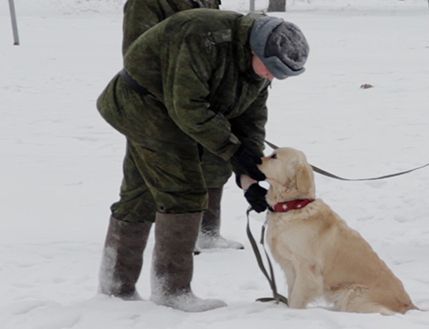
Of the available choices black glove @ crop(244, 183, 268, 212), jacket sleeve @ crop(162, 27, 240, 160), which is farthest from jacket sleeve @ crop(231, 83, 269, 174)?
jacket sleeve @ crop(162, 27, 240, 160)

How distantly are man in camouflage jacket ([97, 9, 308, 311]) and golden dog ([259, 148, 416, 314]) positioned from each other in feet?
0.48

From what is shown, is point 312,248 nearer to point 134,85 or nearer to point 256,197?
point 256,197

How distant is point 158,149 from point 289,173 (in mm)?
664

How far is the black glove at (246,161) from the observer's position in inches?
126

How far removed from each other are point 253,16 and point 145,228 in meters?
1.25

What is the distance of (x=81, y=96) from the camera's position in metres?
10.4

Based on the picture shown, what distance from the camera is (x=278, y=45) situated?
2945mm

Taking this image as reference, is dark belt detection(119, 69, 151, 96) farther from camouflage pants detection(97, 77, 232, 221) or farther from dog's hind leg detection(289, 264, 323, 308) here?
dog's hind leg detection(289, 264, 323, 308)

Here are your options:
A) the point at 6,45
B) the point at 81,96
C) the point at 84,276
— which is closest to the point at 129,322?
the point at 84,276

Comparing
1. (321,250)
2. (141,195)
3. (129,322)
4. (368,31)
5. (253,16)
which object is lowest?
(368,31)

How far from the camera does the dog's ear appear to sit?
342 centimetres

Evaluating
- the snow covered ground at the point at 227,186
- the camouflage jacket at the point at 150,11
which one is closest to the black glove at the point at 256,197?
the snow covered ground at the point at 227,186

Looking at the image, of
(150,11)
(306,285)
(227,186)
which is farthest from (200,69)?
(227,186)

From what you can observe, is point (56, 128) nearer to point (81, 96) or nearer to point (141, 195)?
point (81, 96)
